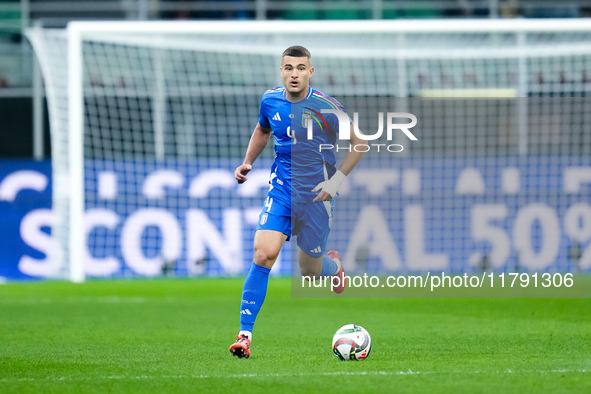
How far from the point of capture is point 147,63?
1625cm

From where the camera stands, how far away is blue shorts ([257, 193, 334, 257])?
6489 millimetres

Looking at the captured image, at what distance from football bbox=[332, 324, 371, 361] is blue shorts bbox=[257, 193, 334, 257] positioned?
885mm

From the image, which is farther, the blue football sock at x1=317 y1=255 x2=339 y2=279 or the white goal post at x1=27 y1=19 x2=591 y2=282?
the white goal post at x1=27 y1=19 x2=591 y2=282

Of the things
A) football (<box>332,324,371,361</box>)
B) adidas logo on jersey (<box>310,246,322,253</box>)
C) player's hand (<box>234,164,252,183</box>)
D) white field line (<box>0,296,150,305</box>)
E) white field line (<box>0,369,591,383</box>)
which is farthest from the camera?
white field line (<box>0,296,150,305</box>)

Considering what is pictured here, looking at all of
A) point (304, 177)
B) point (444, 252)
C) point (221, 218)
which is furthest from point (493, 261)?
point (304, 177)

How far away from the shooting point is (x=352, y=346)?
5.95 m

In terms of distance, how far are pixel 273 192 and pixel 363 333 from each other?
1165 millimetres

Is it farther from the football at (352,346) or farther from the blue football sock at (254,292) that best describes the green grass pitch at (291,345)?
the blue football sock at (254,292)

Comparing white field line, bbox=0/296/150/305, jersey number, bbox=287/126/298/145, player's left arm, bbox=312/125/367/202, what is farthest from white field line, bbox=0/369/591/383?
white field line, bbox=0/296/150/305

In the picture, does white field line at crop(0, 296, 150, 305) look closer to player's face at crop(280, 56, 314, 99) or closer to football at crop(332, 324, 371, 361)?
player's face at crop(280, 56, 314, 99)

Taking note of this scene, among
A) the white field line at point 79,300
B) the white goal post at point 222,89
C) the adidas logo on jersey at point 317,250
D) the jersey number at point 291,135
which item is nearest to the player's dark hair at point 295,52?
the jersey number at point 291,135

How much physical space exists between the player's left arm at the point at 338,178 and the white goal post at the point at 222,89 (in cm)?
784

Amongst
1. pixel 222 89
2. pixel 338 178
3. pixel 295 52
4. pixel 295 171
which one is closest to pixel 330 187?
pixel 338 178

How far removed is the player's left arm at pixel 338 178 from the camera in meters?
6.48
